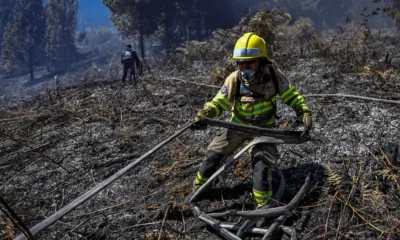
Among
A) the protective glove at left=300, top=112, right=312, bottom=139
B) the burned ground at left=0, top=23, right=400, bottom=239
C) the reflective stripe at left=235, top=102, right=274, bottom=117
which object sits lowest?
the burned ground at left=0, top=23, right=400, bottom=239

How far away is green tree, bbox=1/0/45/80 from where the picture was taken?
31.2m

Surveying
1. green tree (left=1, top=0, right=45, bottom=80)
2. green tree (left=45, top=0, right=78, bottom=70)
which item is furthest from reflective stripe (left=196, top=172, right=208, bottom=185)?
green tree (left=45, top=0, right=78, bottom=70)

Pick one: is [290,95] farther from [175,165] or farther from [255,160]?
[175,165]

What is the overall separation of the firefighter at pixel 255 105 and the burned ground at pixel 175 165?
44 centimetres

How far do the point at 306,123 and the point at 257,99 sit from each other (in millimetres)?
536

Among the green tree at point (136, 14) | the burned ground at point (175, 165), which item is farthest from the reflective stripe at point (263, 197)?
the green tree at point (136, 14)

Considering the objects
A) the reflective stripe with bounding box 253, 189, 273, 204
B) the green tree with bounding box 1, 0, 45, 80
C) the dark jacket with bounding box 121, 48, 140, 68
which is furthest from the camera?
the green tree with bounding box 1, 0, 45, 80

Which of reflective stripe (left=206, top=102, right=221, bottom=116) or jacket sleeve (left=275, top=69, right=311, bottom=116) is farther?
reflective stripe (left=206, top=102, right=221, bottom=116)

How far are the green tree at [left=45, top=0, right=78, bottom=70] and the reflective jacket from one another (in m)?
35.6

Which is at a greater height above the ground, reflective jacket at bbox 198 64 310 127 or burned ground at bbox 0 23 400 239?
reflective jacket at bbox 198 64 310 127

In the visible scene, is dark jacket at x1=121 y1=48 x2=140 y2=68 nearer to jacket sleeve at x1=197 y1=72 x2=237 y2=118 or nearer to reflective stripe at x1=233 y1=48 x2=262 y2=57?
jacket sleeve at x1=197 y1=72 x2=237 y2=118

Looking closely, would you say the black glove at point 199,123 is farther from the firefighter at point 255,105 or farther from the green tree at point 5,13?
the green tree at point 5,13

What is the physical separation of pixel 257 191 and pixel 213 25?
79.9ft

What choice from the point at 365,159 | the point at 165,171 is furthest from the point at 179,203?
the point at 365,159
